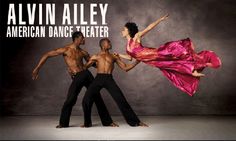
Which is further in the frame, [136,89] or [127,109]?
[136,89]

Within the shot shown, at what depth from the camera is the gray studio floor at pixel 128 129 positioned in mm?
6402

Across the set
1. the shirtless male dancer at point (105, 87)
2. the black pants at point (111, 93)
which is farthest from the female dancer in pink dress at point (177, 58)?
the black pants at point (111, 93)

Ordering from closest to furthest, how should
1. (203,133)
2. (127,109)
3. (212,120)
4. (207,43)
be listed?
(203,133) < (127,109) < (212,120) < (207,43)

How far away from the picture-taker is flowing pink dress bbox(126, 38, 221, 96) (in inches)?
295

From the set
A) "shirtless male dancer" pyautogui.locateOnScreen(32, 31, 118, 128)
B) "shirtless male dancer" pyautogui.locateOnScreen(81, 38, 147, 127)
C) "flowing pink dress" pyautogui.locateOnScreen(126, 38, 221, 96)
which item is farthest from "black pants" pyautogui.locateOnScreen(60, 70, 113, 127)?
"flowing pink dress" pyautogui.locateOnScreen(126, 38, 221, 96)

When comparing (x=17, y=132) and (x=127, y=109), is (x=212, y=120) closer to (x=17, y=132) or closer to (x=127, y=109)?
(x=127, y=109)

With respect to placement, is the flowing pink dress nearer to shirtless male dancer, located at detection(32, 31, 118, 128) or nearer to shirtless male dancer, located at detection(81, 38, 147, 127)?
shirtless male dancer, located at detection(81, 38, 147, 127)

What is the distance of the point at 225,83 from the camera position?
9.40 metres

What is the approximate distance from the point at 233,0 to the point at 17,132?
5.28m

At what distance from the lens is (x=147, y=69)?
9.46 metres

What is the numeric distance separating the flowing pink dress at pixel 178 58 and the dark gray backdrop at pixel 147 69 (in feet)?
5.88

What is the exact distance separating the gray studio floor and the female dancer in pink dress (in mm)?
782

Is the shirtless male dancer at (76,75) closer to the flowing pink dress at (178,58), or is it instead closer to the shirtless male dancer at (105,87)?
the shirtless male dancer at (105,87)

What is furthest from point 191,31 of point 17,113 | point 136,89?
point 17,113
